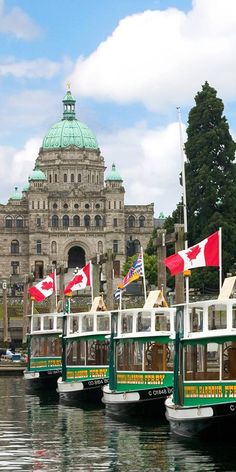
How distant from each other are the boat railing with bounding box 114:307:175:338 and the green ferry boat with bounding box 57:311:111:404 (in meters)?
5.03

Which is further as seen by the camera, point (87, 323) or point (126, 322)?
point (87, 323)

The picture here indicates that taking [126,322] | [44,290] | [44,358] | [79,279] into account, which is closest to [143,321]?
[126,322]

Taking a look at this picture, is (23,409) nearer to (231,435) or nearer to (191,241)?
(231,435)

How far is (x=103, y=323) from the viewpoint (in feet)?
198

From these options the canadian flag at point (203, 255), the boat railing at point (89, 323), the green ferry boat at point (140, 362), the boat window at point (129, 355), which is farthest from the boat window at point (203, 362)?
the boat railing at point (89, 323)

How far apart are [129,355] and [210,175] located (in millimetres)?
60849

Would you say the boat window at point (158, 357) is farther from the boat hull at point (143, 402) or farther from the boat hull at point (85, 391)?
the boat hull at point (85, 391)

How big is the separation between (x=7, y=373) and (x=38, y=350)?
13137mm

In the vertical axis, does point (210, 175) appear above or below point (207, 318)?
above

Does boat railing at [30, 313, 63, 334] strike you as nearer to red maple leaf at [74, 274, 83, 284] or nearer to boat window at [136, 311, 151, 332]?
red maple leaf at [74, 274, 83, 284]

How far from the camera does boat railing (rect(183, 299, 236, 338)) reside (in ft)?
135

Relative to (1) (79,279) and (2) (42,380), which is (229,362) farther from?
(2) (42,380)

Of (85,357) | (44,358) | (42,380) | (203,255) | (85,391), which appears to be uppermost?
(203,255)

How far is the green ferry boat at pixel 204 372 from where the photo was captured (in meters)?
40.9
